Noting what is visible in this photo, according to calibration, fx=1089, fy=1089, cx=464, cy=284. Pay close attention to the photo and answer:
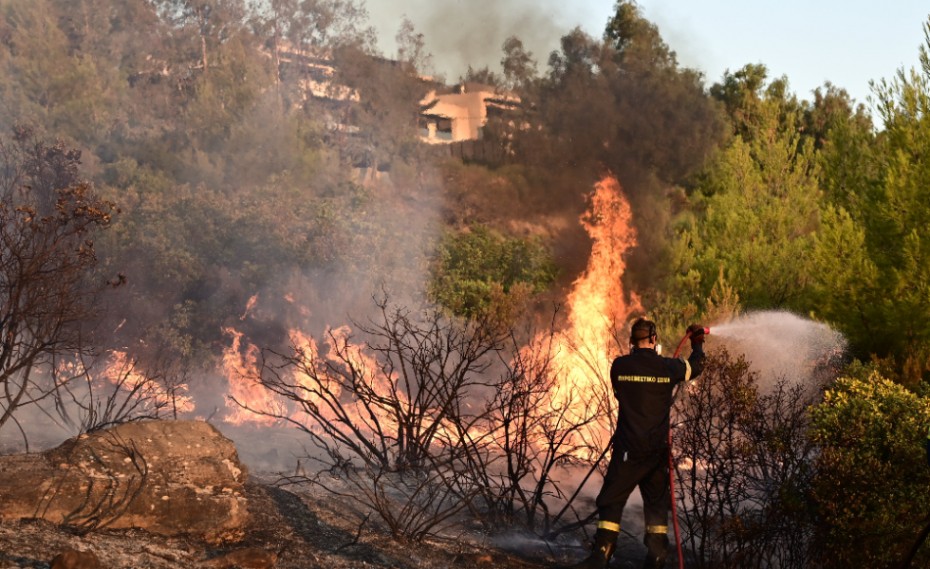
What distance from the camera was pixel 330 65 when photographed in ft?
135

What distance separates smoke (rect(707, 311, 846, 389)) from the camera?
591 inches

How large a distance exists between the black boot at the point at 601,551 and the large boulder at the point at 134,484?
8.45ft

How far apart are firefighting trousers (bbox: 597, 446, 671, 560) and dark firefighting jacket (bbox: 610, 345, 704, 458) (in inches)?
3.1

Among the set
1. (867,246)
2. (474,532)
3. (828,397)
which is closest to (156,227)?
(867,246)

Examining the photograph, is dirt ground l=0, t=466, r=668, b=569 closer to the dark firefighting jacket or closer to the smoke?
the dark firefighting jacket

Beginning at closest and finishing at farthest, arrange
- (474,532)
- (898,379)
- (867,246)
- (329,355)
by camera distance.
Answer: (474,532) < (898,379) < (867,246) < (329,355)

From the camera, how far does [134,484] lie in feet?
25.9

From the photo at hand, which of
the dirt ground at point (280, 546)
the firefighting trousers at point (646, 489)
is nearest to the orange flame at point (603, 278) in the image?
the dirt ground at point (280, 546)

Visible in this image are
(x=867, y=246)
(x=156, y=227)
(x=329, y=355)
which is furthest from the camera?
(x=156, y=227)

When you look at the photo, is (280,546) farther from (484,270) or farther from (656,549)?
(484,270)

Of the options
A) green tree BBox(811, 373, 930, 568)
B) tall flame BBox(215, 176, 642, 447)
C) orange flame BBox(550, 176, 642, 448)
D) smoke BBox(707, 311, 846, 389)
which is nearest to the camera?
green tree BBox(811, 373, 930, 568)

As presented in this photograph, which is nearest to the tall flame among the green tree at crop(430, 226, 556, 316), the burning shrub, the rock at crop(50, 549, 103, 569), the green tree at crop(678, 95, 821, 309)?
the green tree at crop(430, 226, 556, 316)

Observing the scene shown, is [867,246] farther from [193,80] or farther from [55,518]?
[193,80]

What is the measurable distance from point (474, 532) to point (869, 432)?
11.6ft
